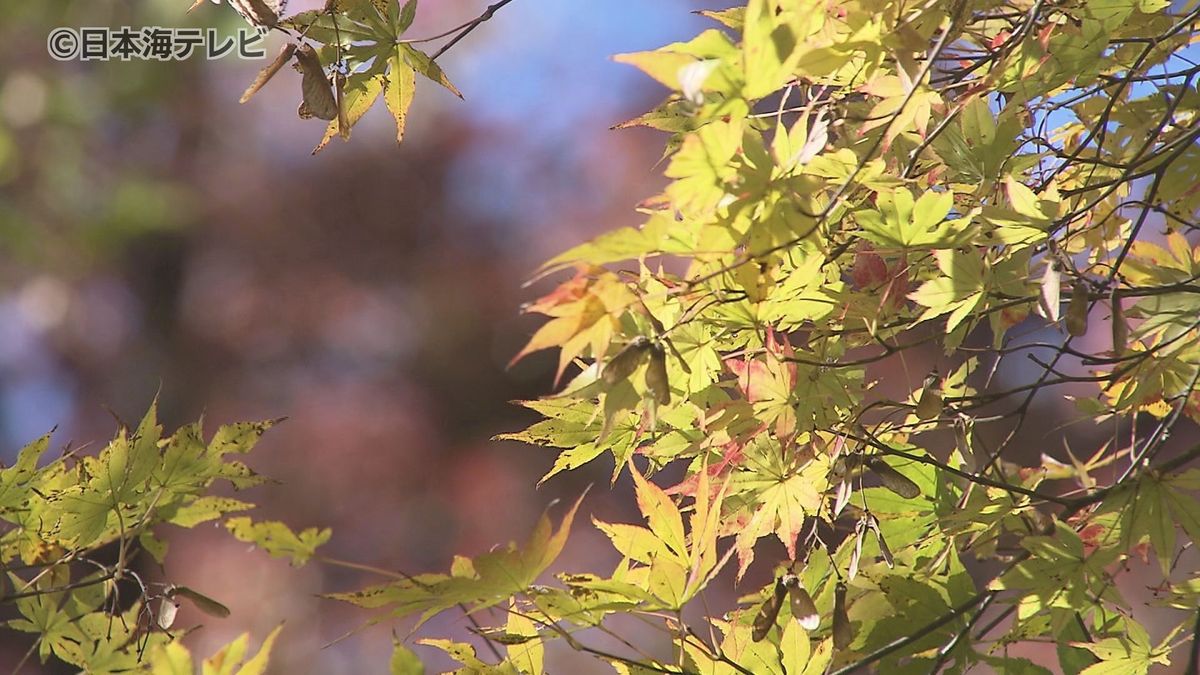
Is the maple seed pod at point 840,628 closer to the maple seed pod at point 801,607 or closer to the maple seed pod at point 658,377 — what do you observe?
the maple seed pod at point 801,607

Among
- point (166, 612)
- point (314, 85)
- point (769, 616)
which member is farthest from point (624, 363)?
point (166, 612)

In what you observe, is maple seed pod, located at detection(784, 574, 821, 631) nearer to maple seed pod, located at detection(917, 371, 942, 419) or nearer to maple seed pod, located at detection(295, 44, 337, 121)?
maple seed pod, located at detection(917, 371, 942, 419)

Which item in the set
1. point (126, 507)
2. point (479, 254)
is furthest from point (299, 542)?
point (479, 254)

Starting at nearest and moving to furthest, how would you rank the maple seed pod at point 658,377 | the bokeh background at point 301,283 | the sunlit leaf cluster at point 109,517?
1. the maple seed pod at point 658,377
2. the sunlit leaf cluster at point 109,517
3. the bokeh background at point 301,283

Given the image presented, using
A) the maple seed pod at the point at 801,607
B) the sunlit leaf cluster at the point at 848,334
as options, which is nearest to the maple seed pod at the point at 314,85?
the sunlit leaf cluster at the point at 848,334

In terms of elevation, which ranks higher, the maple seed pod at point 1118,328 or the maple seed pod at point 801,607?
the maple seed pod at point 1118,328

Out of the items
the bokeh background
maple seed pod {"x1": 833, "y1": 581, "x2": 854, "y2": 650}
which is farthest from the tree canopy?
the bokeh background

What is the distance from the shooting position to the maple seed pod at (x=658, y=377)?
45cm

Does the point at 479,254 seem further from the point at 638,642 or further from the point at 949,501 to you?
the point at 949,501

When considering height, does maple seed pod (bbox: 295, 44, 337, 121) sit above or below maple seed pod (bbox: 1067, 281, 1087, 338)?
above

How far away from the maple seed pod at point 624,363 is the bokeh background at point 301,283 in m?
3.44

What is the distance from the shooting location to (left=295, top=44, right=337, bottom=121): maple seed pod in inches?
24.8

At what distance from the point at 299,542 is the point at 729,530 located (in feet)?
0.91

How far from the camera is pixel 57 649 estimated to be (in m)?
0.72
